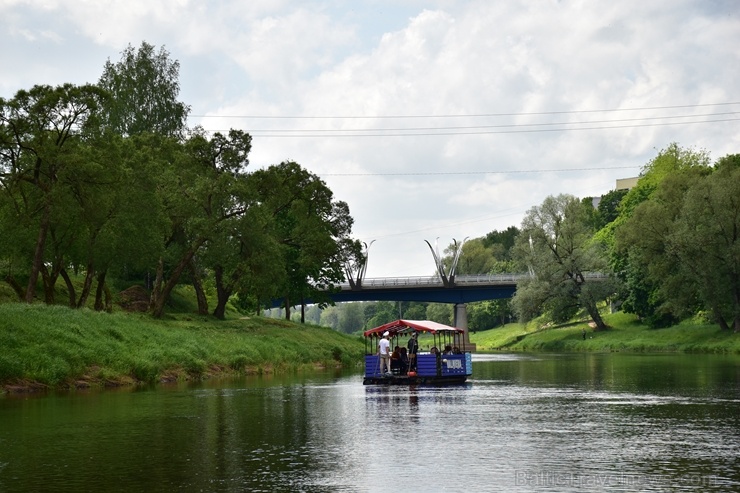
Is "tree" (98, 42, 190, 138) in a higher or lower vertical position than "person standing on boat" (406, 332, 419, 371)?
higher

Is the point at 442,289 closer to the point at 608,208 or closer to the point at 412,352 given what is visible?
the point at 608,208

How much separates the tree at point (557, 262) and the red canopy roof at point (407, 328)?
68.3m

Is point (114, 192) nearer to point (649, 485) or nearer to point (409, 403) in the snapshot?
point (409, 403)

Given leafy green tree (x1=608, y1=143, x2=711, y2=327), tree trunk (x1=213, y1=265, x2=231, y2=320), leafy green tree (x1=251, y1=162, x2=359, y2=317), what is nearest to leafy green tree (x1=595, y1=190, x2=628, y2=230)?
leafy green tree (x1=608, y1=143, x2=711, y2=327)

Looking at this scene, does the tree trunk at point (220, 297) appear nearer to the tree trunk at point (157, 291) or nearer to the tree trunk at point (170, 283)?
Result: the tree trunk at point (157, 291)

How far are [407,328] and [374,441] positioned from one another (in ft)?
94.6

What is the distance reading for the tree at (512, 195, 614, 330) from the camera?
118375mm

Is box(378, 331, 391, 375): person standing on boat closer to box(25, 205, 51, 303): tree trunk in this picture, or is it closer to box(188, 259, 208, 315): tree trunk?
box(25, 205, 51, 303): tree trunk

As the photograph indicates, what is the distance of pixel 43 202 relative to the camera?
175 ft

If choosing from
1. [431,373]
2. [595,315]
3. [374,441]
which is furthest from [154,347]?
[595,315]

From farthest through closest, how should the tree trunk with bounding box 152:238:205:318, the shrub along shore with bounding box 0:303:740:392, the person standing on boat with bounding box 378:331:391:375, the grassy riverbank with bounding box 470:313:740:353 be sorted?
the grassy riverbank with bounding box 470:313:740:353 < the tree trunk with bounding box 152:238:205:318 < the person standing on boat with bounding box 378:331:391:375 < the shrub along shore with bounding box 0:303:740:392

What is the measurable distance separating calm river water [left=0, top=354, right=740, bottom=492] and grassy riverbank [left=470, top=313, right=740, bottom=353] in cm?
5752

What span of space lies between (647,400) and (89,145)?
1414 inches

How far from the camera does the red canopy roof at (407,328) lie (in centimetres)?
4831
